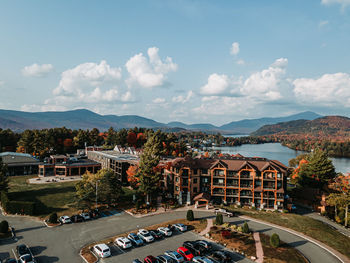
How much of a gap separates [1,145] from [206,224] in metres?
123

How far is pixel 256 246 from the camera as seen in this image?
39.0 m

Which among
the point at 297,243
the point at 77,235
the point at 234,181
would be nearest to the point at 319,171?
the point at 234,181

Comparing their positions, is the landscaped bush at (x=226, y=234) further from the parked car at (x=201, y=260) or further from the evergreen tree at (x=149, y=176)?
the evergreen tree at (x=149, y=176)

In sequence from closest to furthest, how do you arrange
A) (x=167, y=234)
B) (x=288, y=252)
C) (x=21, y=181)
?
(x=288, y=252), (x=167, y=234), (x=21, y=181)

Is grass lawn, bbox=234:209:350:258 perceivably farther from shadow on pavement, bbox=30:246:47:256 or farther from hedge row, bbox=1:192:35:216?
hedge row, bbox=1:192:35:216

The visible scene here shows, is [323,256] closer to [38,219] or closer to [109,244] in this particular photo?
[109,244]

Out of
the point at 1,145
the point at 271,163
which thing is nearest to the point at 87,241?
the point at 271,163

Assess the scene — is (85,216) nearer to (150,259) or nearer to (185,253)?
(150,259)

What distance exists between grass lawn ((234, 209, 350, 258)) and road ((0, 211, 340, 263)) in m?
3.60

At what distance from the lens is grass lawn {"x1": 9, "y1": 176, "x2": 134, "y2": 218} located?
54438 millimetres

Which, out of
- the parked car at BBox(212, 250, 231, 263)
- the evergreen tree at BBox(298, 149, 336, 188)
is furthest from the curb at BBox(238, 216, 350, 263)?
the evergreen tree at BBox(298, 149, 336, 188)

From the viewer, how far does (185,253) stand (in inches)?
1387

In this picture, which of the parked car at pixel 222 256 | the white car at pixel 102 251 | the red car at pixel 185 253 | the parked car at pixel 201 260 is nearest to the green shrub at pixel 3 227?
the white car at pixel 102 251

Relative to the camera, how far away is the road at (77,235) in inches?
1403
